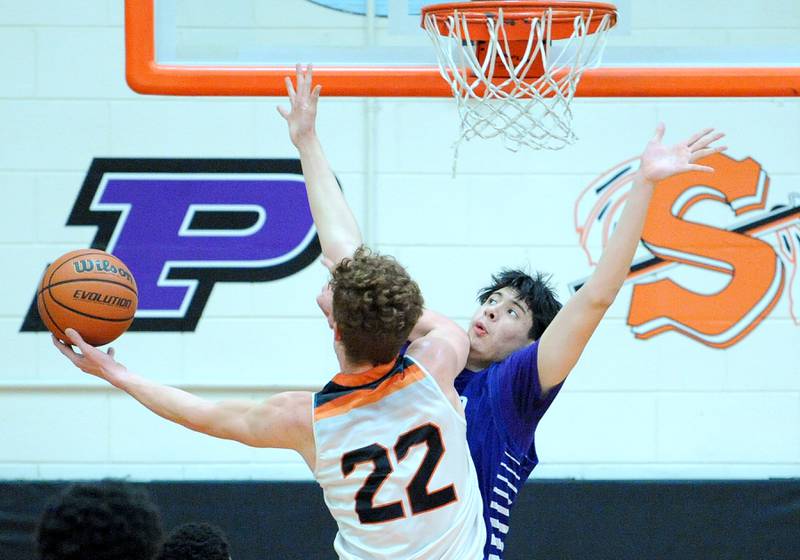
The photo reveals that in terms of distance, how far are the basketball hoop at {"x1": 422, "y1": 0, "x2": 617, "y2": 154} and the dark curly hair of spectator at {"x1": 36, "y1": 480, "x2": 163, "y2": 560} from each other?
167cm

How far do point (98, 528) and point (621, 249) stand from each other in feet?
4.20

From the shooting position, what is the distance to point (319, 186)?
10.3 feet

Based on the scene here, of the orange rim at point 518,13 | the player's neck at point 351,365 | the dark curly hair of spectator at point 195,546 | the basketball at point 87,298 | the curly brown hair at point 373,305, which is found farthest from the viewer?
the orange rim at point 518,13

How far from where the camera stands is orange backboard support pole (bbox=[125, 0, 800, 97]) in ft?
11.5

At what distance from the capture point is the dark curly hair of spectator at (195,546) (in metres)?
2.79

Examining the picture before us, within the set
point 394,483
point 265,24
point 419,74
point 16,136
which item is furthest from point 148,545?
point 16,136

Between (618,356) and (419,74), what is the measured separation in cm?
228

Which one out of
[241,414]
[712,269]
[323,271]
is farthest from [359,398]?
[712,269]

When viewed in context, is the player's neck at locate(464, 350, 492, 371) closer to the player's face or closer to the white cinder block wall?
the player's face

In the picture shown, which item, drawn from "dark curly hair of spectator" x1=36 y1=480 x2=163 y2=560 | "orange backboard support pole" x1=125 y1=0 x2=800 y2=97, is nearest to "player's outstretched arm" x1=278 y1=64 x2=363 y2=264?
"orange backboard support pole" x1=125 y1=0 x2=800 y2=97

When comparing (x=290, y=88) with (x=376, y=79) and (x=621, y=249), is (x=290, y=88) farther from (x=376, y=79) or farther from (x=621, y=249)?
(x=621, y=249)

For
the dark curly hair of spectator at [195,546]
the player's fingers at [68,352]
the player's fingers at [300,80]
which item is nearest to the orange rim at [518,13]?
the player's fingers at [300,80]

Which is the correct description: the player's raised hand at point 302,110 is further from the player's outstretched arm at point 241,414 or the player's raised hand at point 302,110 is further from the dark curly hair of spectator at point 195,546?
the dark curly hair of spectator at point 195,546

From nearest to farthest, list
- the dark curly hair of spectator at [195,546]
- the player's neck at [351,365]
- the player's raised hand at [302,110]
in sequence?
the player's neck at [351,365]
the dark curly hair of spectator at [195,546]
the player's raised hand at [302,110]
